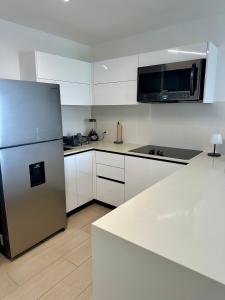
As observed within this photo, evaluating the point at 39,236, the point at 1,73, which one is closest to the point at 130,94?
the point at 1,73

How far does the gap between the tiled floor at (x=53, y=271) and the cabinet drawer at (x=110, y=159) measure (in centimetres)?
92

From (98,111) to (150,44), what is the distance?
129 cm

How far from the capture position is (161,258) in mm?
775

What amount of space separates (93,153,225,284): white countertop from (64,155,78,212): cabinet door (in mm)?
1481

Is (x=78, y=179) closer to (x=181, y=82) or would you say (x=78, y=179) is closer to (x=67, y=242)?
(x=67, y=242)

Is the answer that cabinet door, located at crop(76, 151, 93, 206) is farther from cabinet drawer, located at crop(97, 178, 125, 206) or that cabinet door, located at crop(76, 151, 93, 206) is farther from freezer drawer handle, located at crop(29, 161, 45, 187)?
freezer drawer handle, located at crop(29, 161, 45, 187)

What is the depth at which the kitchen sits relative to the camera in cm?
197

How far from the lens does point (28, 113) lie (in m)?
1.96

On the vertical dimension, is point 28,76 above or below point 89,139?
above

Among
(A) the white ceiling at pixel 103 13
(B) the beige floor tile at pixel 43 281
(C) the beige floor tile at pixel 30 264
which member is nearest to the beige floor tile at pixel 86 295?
(B) the beige floor tile at pixel 43 281

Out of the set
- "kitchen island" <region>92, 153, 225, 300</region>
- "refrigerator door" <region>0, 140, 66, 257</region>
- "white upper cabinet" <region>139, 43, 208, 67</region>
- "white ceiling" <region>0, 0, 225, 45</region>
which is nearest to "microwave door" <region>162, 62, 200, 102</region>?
"white upper cabinet" <region>139, 43, 208, 67</region>

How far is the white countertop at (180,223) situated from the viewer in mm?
764

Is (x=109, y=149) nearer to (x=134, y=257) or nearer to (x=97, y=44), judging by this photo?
(x=97, y=44)

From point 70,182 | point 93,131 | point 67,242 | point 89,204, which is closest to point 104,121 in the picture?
point 93,131
